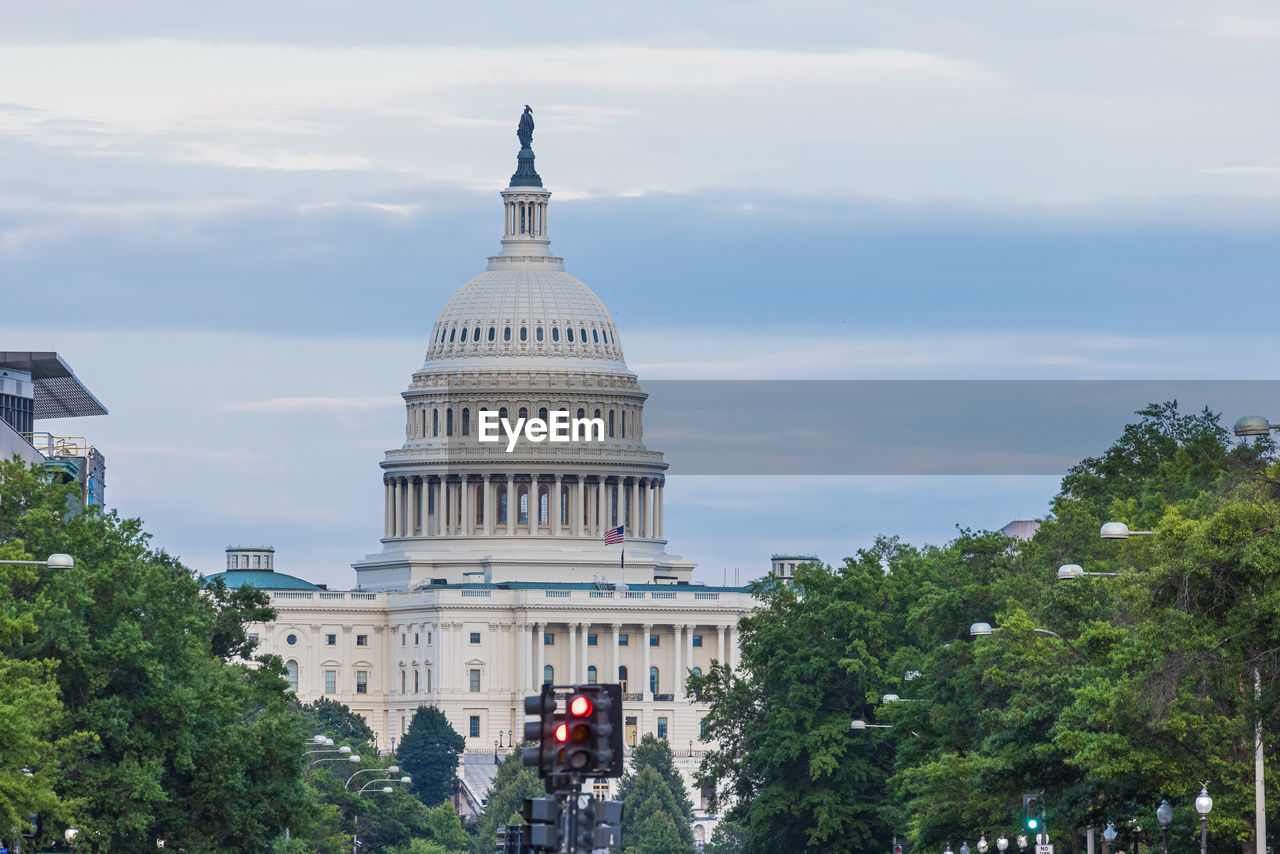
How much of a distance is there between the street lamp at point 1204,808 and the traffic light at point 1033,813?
38.4 feet

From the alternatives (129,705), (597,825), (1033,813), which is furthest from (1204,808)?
(129,705)

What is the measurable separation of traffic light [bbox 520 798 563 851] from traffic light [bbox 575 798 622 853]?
0.37 metres

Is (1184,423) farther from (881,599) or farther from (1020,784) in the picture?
(1020,784)

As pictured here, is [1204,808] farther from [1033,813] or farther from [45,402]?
[45,402]

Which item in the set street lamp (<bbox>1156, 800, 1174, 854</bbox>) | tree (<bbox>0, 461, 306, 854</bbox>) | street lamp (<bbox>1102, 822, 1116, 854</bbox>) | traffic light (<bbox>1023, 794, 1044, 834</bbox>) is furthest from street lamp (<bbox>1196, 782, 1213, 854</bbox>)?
tree (<bbox>0, 461, 306, 854</bbox>)

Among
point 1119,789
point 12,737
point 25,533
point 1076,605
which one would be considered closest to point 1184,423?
point 1076,605

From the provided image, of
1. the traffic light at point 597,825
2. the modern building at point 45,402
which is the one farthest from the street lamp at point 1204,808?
the modern building at point 45,402

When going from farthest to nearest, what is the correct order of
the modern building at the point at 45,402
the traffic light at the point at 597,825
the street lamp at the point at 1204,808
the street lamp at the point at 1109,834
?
the modern building at the point at 45,402
the street lamp at the point at 1109,834
the street lamp at the point at 1204,808
the traffic light at the point at 597,825

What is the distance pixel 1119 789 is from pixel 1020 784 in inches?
240

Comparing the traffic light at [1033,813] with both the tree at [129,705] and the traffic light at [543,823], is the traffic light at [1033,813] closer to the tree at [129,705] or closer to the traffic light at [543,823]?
the tree at [129,705]

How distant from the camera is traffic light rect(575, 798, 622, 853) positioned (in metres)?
47.1

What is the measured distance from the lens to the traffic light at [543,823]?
46281 mm

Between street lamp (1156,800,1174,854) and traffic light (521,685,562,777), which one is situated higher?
street lamp (1156,800,1174,854)

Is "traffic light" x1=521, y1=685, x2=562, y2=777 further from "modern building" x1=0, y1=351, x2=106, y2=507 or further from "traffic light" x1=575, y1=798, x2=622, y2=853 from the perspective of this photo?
"modern building" x1=0, y1=351, x2=106, y2=507
